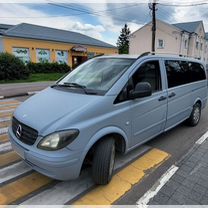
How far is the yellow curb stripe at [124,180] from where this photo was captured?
2.75m

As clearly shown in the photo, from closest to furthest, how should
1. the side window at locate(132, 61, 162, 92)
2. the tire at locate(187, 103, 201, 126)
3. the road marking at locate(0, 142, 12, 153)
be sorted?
the side window at locate(132, 61, 162, 92)
the road marking at locate(0, 142, 12, 153)
the tire at locate(187, 103, 201, 126)

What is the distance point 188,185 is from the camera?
306 cm

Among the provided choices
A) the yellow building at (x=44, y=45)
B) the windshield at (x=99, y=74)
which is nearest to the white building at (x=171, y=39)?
the yellow building at (x=44, y=45)

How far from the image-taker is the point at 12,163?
11.7ft

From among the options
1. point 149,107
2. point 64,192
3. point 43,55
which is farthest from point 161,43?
point 64,192

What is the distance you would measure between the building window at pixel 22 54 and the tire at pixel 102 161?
24035 millimetres

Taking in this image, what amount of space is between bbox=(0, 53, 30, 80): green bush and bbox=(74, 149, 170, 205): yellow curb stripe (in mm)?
17244

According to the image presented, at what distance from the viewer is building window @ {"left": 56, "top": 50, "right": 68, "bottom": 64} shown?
2820 cm

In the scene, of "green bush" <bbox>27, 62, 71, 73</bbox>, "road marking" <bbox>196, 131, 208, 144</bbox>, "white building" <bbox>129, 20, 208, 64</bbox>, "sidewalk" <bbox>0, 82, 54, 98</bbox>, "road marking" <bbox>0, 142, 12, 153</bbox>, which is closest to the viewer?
"road marking" <bbox>0, 142, 12, 153</bbox>

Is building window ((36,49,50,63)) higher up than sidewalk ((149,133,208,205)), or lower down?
higher up

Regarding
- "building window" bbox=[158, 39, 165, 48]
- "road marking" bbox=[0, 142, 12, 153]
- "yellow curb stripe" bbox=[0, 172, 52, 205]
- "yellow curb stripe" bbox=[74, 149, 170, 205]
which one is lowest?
"yellow curb stripe" bbox=[74, 149, 170, 205]

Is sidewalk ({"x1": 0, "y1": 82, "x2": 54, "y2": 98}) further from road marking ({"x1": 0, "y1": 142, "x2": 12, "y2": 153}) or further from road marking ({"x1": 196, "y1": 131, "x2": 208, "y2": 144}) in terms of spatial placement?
road marking ({"x1": 196, "y1": 131, "x2": 208, "y2": 144})

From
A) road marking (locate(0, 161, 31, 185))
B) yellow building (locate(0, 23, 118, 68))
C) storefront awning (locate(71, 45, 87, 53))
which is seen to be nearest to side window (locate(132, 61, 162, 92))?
road marking (locate(0, 161, 31, 185))

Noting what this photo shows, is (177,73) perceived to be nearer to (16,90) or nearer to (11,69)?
(16,90)
